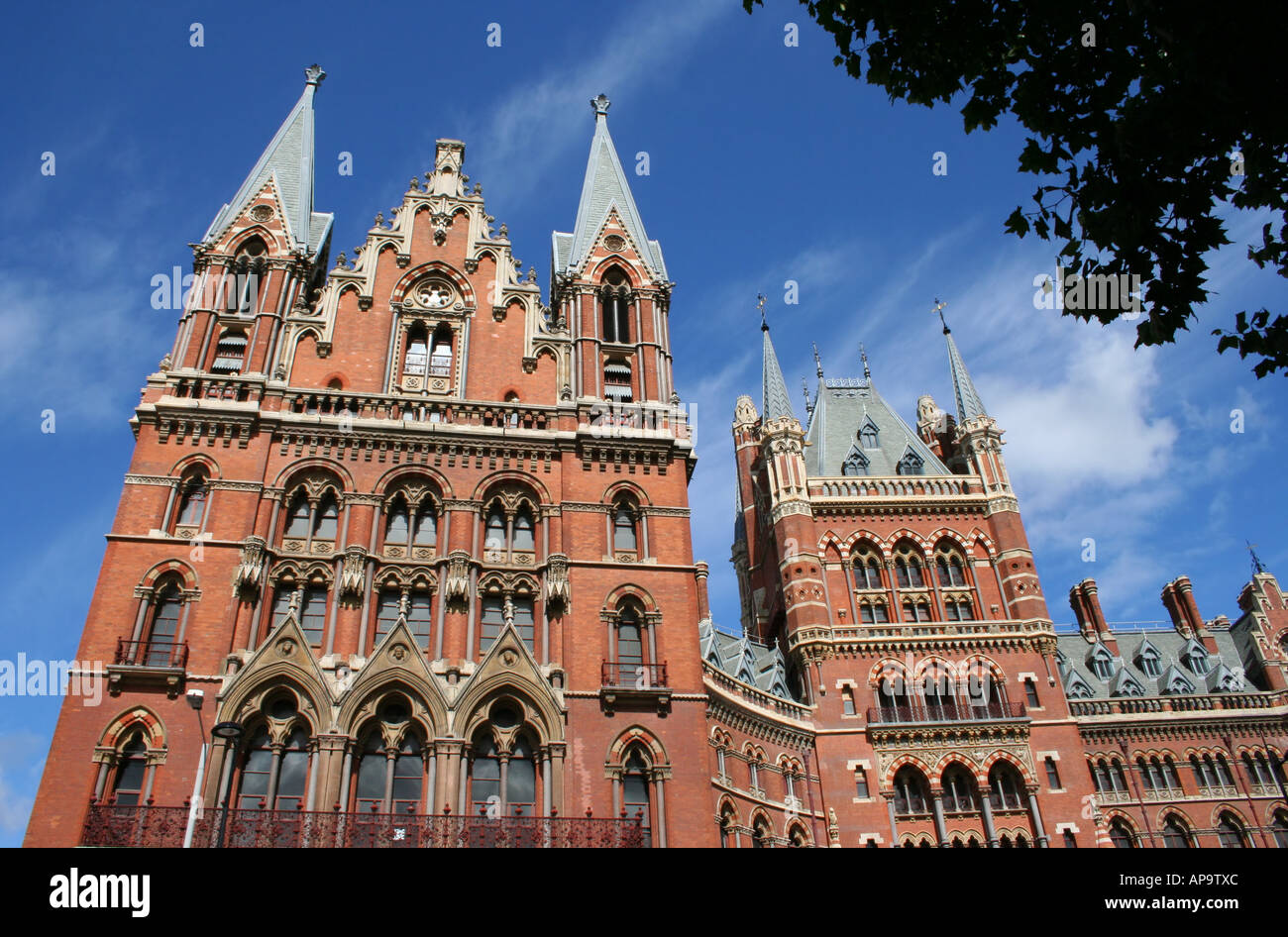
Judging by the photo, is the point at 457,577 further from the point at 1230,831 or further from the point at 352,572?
the point at 1230,831

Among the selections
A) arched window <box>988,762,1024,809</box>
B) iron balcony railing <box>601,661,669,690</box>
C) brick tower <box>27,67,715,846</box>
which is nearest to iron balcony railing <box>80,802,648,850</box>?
brick tower <box>27,67,715,846</box>

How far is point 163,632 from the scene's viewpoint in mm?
23688

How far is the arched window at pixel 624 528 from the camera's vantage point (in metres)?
27.2

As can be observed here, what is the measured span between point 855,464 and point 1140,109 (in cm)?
3466

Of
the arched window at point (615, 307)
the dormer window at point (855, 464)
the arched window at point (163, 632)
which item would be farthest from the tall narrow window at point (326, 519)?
the dormer window at point (855, 464)

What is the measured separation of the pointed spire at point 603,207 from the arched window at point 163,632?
15.1 m

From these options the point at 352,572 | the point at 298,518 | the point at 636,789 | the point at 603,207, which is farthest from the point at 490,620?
the point at 603,207

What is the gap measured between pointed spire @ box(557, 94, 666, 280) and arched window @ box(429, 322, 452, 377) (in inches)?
180

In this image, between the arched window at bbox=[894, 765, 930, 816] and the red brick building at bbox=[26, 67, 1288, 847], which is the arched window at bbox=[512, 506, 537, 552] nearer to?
the red brick building at bbox=[26, 67, 1288, 847]

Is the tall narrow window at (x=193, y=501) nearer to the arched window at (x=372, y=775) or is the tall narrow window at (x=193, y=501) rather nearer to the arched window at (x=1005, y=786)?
the arched window at (x=372, y=775)

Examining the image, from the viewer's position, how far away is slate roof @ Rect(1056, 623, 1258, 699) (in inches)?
1838

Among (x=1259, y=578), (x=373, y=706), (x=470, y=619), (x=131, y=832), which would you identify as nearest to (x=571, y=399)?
(x=470, y=619)

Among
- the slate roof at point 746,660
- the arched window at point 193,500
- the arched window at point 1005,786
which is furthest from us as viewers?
the slate roof at point 746,660
